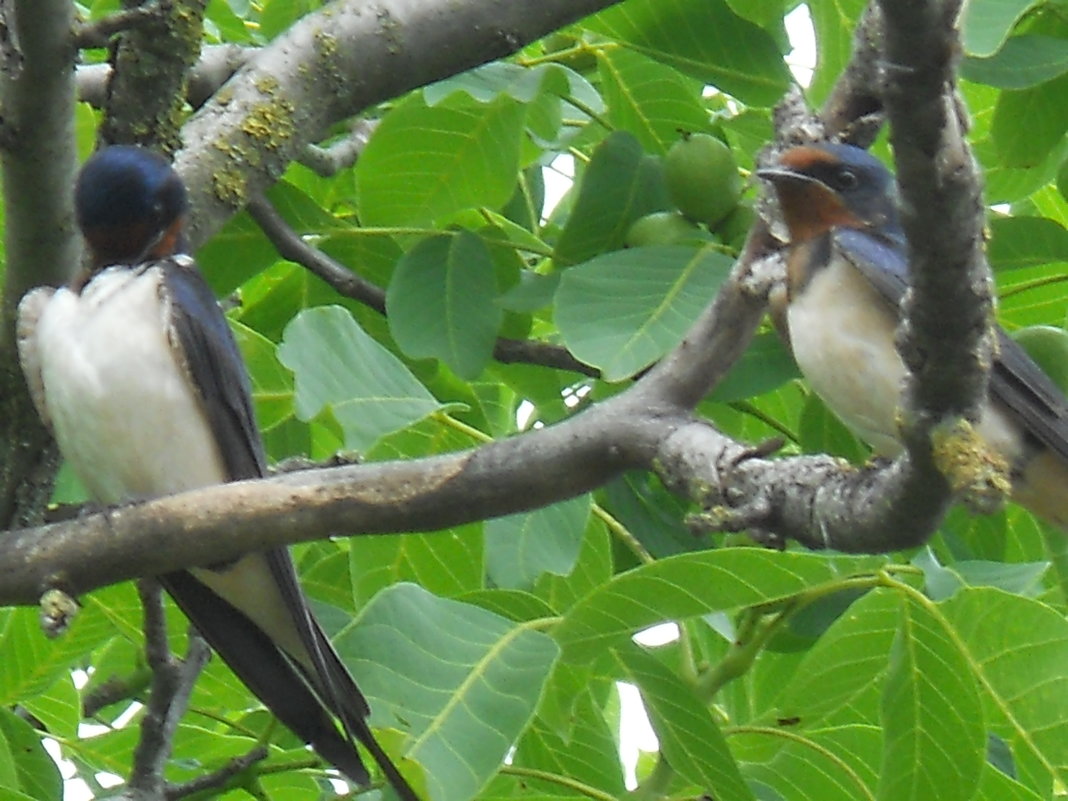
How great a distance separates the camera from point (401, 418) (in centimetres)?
223

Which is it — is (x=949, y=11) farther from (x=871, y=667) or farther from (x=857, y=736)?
(x=857, y=736)

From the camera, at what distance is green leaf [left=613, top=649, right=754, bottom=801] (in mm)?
2143

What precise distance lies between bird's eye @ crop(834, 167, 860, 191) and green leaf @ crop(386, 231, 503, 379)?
0.57 meters

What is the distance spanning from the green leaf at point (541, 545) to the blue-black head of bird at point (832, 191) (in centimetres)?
58

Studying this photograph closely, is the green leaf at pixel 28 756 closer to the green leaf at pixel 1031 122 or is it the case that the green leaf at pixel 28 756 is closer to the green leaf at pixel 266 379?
the green leaf at pixel 266 379

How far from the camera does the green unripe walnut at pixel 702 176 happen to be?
2.70m

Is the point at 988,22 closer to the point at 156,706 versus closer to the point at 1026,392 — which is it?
the point at 1026,392

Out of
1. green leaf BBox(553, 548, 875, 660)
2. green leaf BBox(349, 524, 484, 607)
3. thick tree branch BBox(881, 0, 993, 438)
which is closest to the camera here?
thick tree branch BBox(881, 0, 993, 438)

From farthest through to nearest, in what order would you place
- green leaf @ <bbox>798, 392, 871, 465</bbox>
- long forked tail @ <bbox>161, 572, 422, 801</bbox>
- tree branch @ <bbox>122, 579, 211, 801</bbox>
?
green leaf @ <bbox>798, 392, 871, 465</bbox> → tree branch @ <bbox>122, 579, 211, 801</bbox> → long forked tail @ <bbox>161, 572, 422, 801</bbox>

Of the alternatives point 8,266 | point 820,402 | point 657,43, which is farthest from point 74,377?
point 820,402

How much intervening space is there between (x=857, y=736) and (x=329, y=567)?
3.03 feet

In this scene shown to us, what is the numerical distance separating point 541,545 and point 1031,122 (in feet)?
3.46

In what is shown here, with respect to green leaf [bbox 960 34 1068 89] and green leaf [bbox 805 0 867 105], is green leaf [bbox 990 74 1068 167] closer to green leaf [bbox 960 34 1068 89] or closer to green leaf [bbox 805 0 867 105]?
green leaf [bbox 960 34 1068 89]

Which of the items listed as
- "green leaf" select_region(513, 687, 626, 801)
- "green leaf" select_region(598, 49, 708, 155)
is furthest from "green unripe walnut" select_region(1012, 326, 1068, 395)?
"green leaf" select_region(513, 687, 626, 801)
